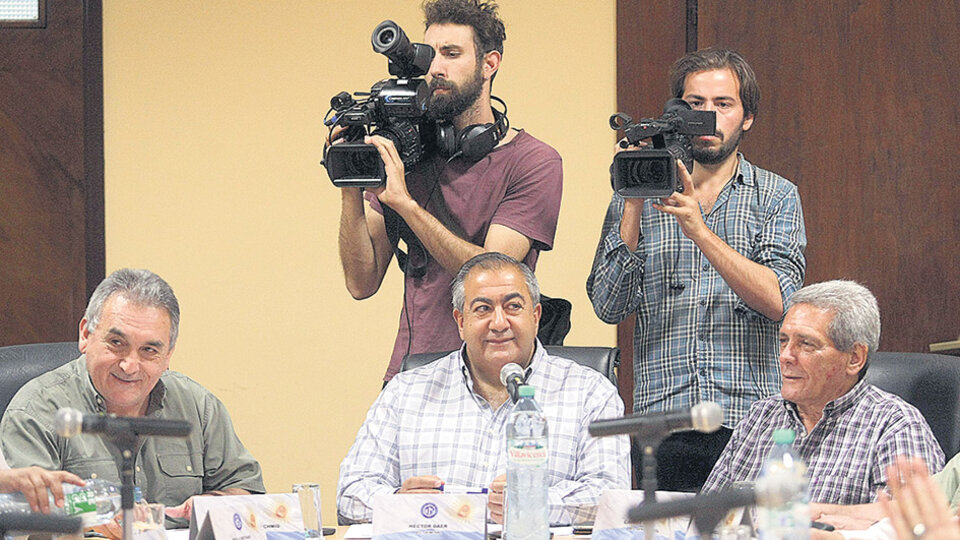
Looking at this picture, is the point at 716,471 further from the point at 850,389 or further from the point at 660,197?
the point at 660,197

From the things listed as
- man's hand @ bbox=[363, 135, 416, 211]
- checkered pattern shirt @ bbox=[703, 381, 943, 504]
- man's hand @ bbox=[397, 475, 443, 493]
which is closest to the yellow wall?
man's hand @ bbox=[363, 135, 416, 211]

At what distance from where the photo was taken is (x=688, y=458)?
2879 millimetres

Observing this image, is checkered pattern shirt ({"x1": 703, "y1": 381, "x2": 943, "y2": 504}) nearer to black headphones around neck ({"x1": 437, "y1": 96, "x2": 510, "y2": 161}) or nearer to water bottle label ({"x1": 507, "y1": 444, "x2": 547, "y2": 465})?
water bottle label ({"x1": 507, "y1": 444, "x2": 547, "y2": 465})

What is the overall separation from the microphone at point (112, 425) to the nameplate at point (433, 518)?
1.51ft

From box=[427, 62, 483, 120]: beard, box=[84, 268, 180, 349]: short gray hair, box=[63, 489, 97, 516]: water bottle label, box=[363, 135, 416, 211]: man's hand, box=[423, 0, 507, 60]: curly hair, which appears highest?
box=[423, 0, 507, 60]: curly hair

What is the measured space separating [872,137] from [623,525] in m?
2.40

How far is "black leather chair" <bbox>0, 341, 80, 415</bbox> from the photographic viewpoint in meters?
2.84

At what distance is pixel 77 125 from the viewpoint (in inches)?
165

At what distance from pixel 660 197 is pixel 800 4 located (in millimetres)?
1504

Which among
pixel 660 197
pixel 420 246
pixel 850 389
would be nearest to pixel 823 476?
pixel 850 389

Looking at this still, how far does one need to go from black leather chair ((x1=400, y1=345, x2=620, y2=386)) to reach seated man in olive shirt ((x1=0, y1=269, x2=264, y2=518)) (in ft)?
1.73

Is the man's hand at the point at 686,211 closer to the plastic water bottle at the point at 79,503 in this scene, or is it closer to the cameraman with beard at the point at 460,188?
the cameraman with beard at the point at 460,188

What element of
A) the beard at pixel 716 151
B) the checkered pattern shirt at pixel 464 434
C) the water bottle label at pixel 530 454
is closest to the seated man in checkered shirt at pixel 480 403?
the checkered pattern shirt at pixel 464 434

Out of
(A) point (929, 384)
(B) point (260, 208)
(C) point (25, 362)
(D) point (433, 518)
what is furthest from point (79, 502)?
(B) point (260, 208)
